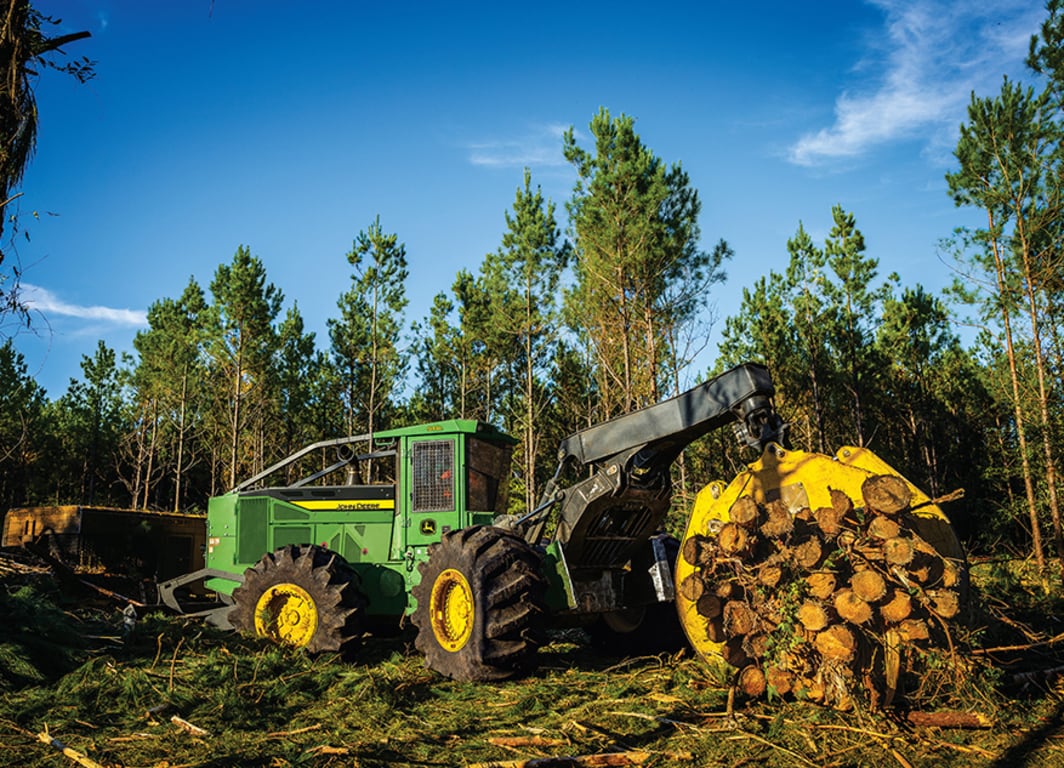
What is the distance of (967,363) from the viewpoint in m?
34.2

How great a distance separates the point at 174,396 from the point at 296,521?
95.3ft

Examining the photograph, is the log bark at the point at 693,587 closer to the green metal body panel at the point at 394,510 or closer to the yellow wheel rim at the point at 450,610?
the yellow wheel rim at the point at 450,610

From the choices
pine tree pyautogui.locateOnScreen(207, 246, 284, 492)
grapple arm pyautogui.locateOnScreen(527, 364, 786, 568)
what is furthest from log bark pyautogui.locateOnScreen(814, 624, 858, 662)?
pine tree pyautogui.locateOnScreen(207, 246, 284, 492)

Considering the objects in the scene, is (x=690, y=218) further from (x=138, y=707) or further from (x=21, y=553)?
(x=138, y=707)

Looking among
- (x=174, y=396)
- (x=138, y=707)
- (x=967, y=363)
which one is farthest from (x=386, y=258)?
(x=138, y=707)

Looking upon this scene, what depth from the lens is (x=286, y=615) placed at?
28.3 ft

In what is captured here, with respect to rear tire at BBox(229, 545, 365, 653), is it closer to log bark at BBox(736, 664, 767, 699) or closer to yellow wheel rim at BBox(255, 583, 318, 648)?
yellow wheel rim at BBox(255, 583, 318, 648)

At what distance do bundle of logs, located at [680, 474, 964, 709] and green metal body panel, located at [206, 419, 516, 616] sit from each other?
3.44 meters

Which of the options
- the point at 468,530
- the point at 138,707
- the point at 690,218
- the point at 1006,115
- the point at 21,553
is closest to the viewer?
the point at 138,707

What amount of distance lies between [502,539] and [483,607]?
675 mm

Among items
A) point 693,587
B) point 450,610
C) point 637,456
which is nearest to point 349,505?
point 450,610

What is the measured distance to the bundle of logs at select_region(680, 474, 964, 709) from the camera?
219 inches

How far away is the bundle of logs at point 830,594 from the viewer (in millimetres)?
5551

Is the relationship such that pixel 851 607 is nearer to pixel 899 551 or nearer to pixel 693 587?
pixel 899 551
